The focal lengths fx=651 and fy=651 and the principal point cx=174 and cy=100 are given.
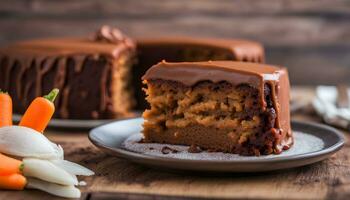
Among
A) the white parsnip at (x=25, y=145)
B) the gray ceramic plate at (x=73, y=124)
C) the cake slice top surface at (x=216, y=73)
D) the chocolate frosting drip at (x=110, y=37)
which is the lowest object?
the gray ceramic plate at (x=73, y=124)

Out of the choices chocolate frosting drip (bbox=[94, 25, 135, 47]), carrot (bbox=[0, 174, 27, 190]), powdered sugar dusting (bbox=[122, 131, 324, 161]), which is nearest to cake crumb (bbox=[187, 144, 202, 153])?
powdered sugar dusting (bbox=[122, 131, 324, 161])

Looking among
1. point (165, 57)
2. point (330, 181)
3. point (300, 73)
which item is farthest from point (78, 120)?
point (300, 73)

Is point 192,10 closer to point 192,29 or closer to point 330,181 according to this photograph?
point 192,29

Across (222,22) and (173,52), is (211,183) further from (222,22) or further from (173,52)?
(222,22)

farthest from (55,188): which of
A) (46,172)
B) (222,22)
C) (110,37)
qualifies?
(222,22)

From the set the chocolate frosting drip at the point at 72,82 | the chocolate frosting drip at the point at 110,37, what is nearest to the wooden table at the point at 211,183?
the chocolate frosting drip at the point at 72,82

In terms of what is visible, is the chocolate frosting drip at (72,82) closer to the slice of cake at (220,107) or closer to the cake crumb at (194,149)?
the slice of cake at (220,107)
